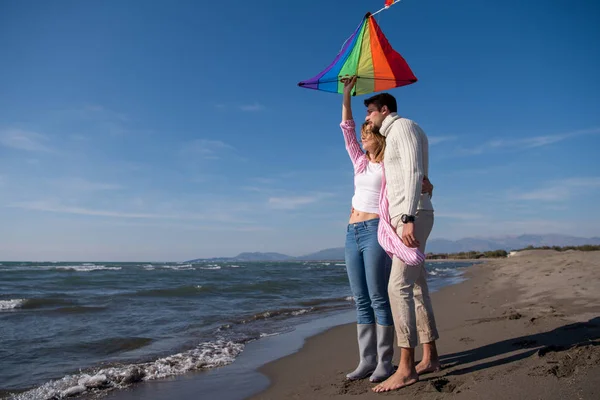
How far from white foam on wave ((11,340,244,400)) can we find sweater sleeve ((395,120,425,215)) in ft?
9.24

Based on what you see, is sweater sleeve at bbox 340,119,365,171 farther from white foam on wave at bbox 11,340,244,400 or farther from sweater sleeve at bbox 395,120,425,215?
white foam on wave at bbox 11,340,244,400

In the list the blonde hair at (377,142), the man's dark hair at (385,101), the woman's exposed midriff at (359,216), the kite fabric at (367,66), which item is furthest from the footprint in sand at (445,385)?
the kite fabric at (367,66)

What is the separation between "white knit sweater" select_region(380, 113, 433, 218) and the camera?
2.39 meters

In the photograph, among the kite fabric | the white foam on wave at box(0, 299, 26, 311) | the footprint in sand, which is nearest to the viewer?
the footprint in sand

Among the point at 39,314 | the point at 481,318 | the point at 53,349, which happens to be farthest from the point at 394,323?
the point at 39,314

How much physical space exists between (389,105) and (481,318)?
386 centimetres

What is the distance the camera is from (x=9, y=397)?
3334 mm

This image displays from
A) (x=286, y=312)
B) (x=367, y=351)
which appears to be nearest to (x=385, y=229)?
(x=367, y=351)

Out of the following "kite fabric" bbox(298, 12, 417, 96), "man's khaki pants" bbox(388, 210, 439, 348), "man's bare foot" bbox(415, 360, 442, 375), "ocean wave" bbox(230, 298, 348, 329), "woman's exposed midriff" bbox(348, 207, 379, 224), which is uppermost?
"kite fabric" bbox(298, 12, 417, 96)

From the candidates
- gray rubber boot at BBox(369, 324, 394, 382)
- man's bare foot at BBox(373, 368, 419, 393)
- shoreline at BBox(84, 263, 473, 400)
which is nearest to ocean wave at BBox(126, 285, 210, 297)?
shoreline at BBox(84, 263, 473, 400)

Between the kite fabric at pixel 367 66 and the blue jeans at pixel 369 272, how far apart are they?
4.23ft

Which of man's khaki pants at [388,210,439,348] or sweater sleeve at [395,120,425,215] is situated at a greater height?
sweater sleeve at [395,120,425,215]

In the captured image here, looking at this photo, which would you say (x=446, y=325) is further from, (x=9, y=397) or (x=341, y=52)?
(x=9, y=397)

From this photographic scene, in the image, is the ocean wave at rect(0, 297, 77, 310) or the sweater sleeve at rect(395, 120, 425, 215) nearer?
the sweater sleeve at rect(395, 120, 425, 215)
